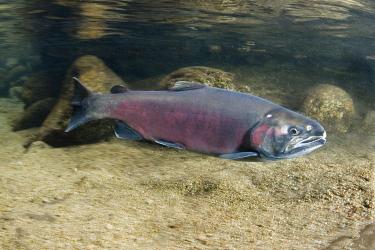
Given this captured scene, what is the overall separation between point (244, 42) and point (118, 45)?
34.7ft

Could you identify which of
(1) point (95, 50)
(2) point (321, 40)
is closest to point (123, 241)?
(2) point (321, 40)

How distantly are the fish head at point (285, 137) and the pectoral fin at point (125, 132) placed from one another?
3.96 ft

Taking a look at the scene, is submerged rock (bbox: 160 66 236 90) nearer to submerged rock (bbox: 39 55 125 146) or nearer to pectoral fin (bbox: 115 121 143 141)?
submerged rock (bbox: 39 55 125 146)

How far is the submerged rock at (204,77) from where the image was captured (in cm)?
912

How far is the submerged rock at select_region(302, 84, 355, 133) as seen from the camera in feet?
36.1

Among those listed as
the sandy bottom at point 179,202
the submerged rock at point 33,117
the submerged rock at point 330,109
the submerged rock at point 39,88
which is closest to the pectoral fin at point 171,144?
the sandy bottom at point 179,202

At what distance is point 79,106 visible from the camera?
4223mm

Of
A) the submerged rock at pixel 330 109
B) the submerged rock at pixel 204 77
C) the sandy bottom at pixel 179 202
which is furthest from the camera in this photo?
A: the submerged rock at pixel 330 109

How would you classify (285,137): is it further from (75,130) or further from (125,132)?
(75,130)

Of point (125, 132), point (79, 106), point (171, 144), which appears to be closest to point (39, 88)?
point (79, 106)

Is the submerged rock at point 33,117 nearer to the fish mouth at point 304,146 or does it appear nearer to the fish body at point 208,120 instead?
the fish body at point 208,120

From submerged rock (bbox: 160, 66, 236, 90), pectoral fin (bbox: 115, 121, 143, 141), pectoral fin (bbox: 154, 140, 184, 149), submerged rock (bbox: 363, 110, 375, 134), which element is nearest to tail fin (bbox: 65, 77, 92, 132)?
pectoral fin (bbox: 115, 121, 143, 141)

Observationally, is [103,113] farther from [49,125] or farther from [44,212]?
[49,125]

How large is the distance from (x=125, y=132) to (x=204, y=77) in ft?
18.4
